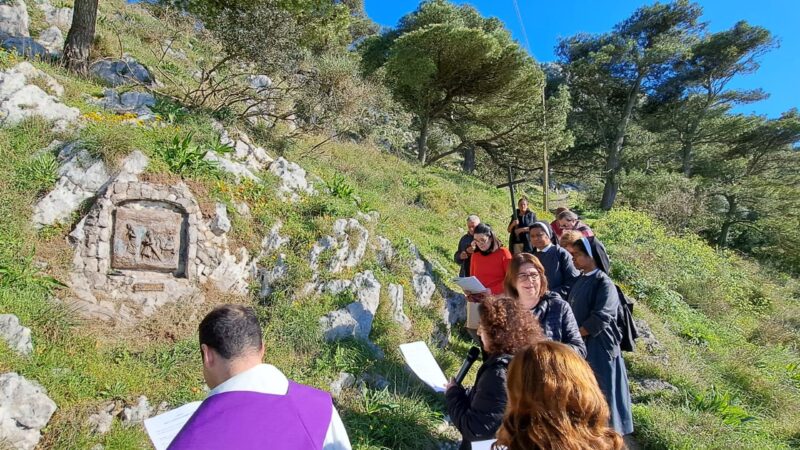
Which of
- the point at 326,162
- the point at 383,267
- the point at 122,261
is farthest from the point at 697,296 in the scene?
the point at 122,261

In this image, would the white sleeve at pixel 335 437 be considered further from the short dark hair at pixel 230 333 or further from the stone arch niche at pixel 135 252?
the stone arch niche at pixel 135 252

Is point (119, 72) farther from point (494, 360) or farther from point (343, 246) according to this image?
point (494, 360)

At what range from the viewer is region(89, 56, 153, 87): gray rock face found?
7.06m

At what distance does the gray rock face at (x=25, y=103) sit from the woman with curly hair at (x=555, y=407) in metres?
6.05

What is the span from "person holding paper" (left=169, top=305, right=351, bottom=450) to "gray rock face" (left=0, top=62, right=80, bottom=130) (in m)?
5.00

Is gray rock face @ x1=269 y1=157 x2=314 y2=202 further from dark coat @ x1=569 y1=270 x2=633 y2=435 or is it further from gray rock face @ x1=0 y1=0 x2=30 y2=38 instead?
gray rock face @ x1=0 y1=0 x2=30 y2=38

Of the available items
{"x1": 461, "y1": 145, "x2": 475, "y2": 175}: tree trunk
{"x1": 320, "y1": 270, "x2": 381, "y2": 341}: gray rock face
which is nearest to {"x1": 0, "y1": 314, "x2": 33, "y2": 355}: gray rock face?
{"x1": 320, "y1": 270, "x2": 381, "y2": 341}: gray rock face

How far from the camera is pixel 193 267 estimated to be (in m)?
4.47

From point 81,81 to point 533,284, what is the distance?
7.62m

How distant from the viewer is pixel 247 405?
1383 mm

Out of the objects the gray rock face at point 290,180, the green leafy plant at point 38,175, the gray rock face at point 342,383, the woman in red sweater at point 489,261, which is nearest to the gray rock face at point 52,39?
the green leafy plant at point 38,175

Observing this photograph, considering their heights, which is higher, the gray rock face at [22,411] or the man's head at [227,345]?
the man's head at [227,345]

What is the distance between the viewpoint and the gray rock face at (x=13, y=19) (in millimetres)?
6895

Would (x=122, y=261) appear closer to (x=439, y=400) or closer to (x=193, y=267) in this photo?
(x=193, y=267)
